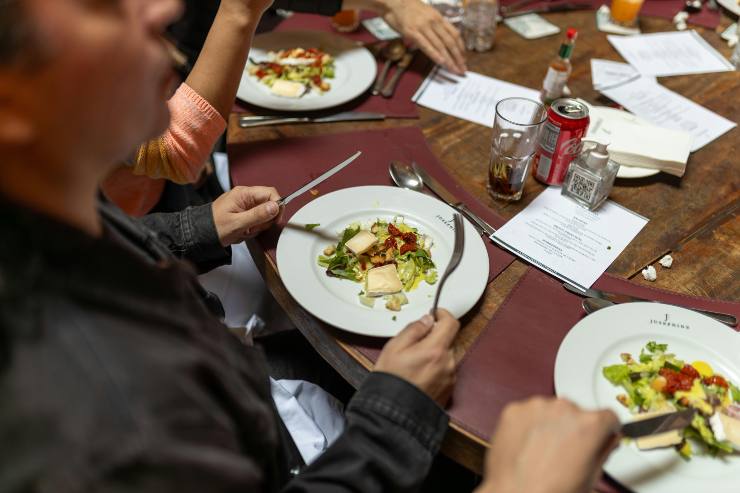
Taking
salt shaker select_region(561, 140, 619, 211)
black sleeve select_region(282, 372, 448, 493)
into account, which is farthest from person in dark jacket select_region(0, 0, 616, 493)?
salt shaker select_region(561, 140, 619, 211)

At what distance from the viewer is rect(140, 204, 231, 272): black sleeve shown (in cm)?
120

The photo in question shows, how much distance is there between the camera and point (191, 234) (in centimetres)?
121

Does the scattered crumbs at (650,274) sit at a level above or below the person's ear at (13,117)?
below

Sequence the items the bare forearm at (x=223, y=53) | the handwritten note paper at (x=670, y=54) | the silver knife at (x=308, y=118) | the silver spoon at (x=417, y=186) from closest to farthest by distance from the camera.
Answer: the silver spoon at (x=417, y=186) < the bare forearm at (x=223, y=53) < the silver knife at (x=308, y=118) < the handwritten note paper at (x=670, y=54)

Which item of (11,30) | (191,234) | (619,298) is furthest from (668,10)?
(11,30)

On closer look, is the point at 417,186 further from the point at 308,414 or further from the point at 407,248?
the point at 308,414

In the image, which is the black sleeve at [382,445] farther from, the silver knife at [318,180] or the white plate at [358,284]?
the silver knife at [318,180]

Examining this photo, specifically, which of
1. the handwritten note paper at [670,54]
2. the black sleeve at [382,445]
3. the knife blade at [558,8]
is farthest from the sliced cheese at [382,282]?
the knife blade at [558,8]

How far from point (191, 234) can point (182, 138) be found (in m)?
0.25

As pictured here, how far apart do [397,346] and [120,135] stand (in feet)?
1.71

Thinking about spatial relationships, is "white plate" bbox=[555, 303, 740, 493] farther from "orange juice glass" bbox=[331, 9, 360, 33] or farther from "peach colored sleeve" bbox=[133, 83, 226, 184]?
"orange juice glass" bbox=[331, 9, 360, 33]

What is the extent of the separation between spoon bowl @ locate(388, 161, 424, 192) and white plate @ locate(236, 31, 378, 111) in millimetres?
300

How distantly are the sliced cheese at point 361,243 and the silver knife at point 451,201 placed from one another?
23 centimetres

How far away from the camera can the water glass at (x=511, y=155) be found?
4.03ft
